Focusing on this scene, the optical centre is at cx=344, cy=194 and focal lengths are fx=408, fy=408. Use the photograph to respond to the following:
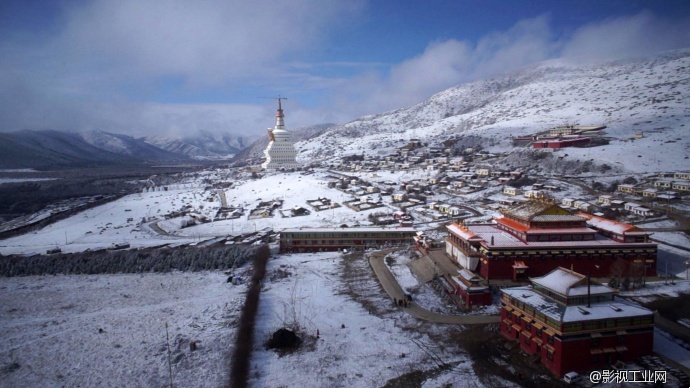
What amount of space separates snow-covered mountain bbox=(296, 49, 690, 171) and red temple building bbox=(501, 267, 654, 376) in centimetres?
5235

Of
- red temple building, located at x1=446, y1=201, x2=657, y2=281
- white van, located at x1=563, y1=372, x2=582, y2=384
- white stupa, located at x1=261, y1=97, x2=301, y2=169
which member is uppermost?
white stupa, located at x1=261, y1=97, x2=301, y2=169

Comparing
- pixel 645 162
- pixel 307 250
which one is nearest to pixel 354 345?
pixel 307 250

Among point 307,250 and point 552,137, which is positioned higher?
point 552,137

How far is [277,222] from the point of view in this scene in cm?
4784

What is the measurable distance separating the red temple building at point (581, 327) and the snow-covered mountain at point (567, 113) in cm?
5235

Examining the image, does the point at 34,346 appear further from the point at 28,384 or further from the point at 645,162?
the point at 645,162

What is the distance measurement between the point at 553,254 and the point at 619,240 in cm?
473

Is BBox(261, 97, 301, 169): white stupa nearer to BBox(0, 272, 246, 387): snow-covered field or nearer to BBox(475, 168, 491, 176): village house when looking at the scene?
BBox(475, 168, 491, 176): village house

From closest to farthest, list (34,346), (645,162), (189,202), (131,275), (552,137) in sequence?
(34,346)
(131,275)
(645,162)
(189,202)
(552,137)

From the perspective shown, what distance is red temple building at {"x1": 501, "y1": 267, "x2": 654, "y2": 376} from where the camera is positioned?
636 inches

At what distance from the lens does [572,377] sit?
15.7 metres

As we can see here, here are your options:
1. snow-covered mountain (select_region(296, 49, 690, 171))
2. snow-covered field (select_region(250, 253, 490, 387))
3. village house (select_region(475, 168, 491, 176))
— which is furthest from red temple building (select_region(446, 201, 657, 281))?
snow-covered mountain (select_region(296, 49, 690, 171))

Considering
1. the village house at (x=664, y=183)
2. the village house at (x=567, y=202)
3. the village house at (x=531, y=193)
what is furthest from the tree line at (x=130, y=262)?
the village house at (x=664, y=183)

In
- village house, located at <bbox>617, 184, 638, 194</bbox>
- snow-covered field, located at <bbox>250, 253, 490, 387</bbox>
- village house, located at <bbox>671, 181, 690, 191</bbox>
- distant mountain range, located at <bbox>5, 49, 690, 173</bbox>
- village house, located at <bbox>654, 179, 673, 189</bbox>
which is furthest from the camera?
distant mountain range, located at <bbox>5, 49, 690, 173</bbox>
